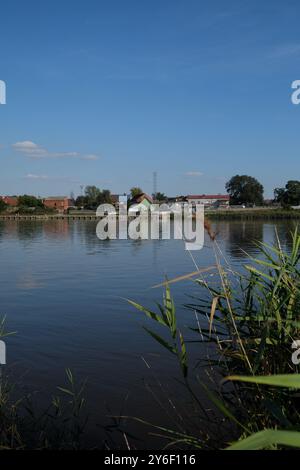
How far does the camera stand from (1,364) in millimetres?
9195

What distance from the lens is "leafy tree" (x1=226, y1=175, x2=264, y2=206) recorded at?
17612 centimetres

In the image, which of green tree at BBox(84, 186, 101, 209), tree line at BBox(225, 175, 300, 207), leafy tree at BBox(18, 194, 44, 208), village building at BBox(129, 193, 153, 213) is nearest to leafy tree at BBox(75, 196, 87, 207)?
green tree at BBox(84, 186, 101, 209)

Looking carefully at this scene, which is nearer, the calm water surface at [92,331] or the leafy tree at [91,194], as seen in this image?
the calm water surface at [92,331]

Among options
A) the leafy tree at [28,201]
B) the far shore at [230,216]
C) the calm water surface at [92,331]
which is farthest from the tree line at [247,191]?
the calm water surface at [92,331]

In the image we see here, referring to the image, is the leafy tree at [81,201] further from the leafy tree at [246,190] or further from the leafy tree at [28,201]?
the leafy tree at [246,190]

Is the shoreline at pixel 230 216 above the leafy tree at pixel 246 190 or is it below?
below

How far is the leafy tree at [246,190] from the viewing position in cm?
17612

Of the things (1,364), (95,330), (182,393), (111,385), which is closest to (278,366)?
(182,393)

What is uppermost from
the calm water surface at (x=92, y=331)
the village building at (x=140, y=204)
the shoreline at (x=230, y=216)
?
the village building at (x=140, y=204)

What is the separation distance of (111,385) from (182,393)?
4.44ft

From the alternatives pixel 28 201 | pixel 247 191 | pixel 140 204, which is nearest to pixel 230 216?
pixel 140 204

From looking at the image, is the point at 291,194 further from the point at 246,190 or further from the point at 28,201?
the point at 28,201

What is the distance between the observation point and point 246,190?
580 ft

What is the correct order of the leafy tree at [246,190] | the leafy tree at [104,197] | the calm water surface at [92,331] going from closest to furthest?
the calm water surface at [92,331] → the leafy tree at [104,197] → the leafy tree at [246,190]
